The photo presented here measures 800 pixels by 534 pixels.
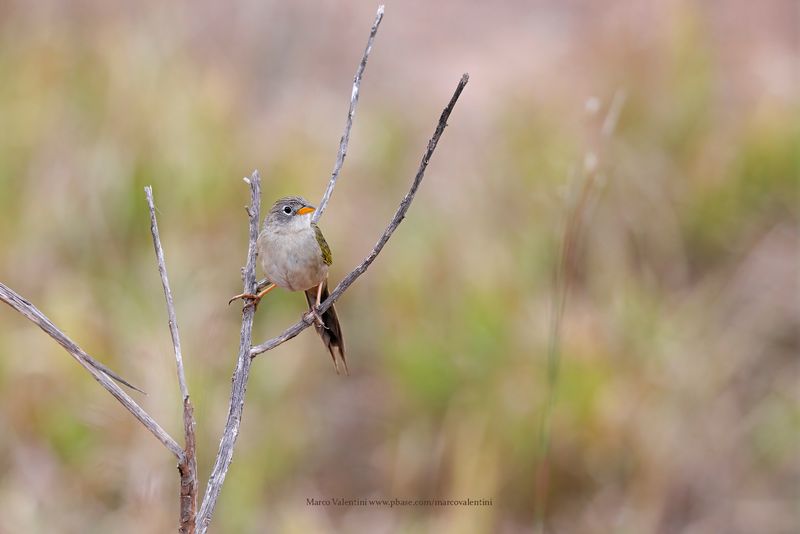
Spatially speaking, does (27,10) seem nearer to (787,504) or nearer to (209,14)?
(209,14)

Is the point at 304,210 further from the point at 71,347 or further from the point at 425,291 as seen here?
the point at 425,291

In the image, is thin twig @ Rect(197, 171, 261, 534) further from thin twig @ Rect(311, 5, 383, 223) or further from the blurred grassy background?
the blurred grassy background

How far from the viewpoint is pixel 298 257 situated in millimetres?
3320

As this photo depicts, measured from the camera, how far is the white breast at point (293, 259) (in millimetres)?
3256

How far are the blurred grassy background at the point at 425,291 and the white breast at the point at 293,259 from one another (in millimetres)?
1311

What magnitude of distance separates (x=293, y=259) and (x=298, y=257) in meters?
0.02

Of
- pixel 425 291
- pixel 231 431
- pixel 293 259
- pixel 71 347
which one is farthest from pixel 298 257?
pixel 425 291

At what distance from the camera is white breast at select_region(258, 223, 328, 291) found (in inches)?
128

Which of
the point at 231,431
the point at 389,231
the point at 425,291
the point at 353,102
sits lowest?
the point at 231,431

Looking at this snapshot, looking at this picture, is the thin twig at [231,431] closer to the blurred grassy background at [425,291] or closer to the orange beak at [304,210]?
the orange beak at [304,210]

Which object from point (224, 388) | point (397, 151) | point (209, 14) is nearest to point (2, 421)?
point (224, 388)

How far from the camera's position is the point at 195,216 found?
6.98 m

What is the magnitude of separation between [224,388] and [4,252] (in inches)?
75.0

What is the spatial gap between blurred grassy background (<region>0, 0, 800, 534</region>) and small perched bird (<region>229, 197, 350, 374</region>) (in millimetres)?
1237
